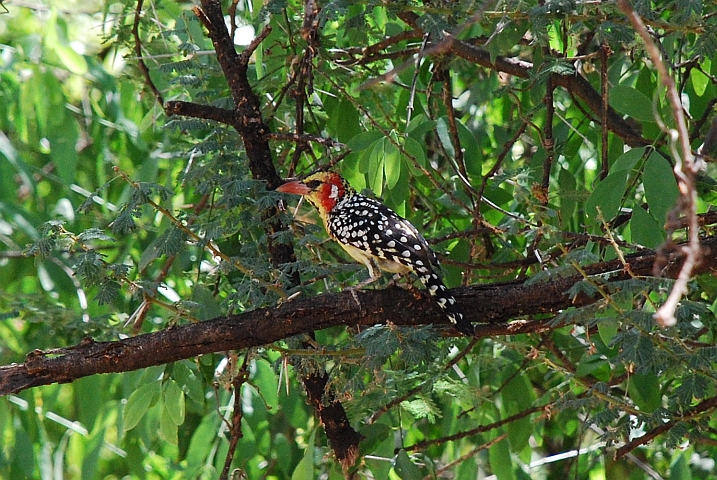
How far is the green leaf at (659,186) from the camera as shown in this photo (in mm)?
3074

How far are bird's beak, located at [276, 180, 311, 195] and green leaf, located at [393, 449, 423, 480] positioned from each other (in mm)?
1216

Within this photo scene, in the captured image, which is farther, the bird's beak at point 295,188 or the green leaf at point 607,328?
the bird's beak at point 295,188

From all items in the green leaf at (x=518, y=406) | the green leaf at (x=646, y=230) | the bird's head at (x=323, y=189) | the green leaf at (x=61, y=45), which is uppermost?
the green leaf at (x=61, y=45)

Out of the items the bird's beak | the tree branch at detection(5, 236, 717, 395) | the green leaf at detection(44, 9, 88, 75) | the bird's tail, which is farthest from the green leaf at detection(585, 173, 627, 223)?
the green leaf at detection(44, 9, 88, 75)

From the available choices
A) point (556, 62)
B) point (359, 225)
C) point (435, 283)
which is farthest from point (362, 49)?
point (435, 283)

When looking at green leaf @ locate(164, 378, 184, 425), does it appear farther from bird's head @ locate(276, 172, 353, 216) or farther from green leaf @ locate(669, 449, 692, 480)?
green leaf @ locate(669, 449, 692, 480)

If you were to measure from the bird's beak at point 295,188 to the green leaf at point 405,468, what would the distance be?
3.99 ft

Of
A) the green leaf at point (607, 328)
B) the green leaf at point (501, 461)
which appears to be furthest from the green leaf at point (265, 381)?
the green leaf at point (607, 328)

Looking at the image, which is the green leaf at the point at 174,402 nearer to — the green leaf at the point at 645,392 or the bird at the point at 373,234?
the bird at the point at 373,234

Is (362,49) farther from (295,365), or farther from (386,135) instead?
(295,365)

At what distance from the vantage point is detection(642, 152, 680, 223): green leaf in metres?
3.07

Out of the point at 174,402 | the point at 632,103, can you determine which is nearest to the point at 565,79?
the point at 632,103

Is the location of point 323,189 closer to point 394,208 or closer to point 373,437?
point 394,208

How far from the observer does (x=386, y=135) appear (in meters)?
3.63
